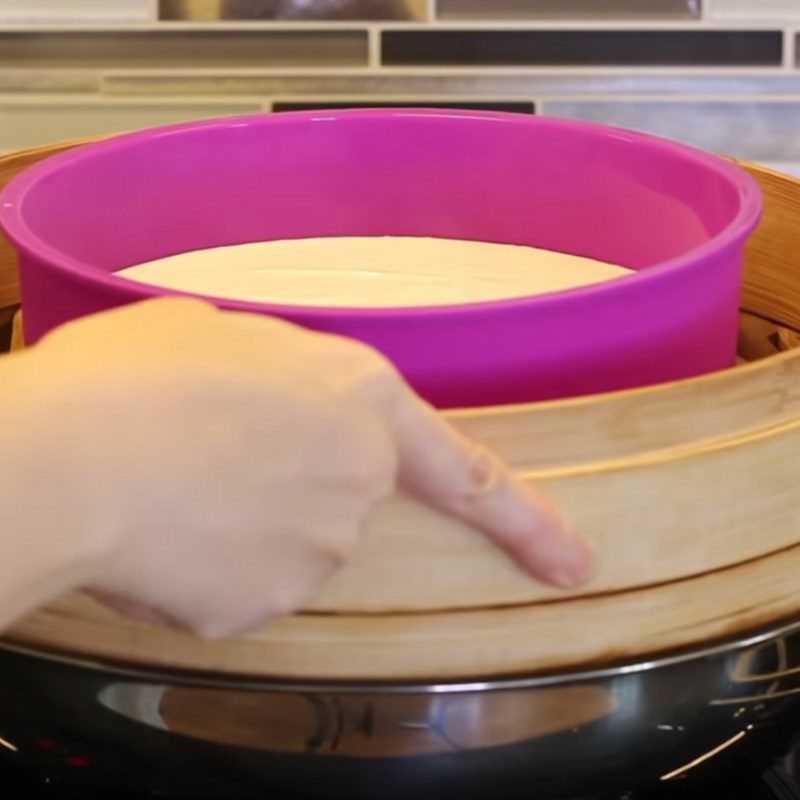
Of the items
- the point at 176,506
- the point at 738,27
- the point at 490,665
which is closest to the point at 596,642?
the point at 490,665

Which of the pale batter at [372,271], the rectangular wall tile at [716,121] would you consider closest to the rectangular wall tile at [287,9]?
the rectangular wall tile at [716,121]

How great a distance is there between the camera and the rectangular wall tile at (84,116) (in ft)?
2.95

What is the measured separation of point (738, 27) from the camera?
87 cm

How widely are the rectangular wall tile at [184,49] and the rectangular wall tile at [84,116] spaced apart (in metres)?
0.03

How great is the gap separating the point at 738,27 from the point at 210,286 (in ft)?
1.65

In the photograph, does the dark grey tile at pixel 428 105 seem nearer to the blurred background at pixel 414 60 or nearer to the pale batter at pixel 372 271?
the blurred background at pixel 414 60

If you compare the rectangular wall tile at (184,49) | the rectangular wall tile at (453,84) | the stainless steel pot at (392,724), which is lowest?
the stainless steel pot at (392,724)

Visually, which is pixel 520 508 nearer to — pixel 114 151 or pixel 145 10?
pixel 114 151

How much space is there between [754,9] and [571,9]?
0.13 m

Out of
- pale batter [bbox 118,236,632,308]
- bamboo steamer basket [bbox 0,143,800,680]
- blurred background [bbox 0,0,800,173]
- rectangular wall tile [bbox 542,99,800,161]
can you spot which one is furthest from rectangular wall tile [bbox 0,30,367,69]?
bamboo steamer basket [bbox 0,143,800,680]

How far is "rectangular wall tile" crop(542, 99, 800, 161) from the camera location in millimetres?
896

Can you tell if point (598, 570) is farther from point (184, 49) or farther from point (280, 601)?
point (184, 49)

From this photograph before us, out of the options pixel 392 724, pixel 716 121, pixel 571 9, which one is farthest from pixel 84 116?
pixel 392 724

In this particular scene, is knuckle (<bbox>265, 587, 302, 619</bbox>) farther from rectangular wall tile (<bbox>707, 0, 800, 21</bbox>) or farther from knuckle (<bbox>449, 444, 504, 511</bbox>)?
→ rectangular wall tile (<bbox>707, 0, 800, 21</bbox>)
